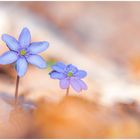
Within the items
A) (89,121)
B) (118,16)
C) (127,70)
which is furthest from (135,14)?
(89,121)

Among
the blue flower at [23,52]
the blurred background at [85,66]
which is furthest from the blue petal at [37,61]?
the blurred background at [85,66]

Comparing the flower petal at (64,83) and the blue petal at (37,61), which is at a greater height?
the blue petal at (37,61)

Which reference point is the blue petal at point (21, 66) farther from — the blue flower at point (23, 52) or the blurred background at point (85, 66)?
the blurred background at point (85, 66)

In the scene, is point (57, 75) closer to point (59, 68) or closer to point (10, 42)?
point (59, 68)

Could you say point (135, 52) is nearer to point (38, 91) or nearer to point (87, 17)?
point (87, 17)

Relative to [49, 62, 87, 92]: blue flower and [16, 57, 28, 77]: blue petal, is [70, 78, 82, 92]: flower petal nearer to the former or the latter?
[49, 62, 87, 92]: blue flower

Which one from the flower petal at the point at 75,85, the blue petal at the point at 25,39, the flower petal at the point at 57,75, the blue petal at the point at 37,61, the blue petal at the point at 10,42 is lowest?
the flower petal at the point at 75,85
